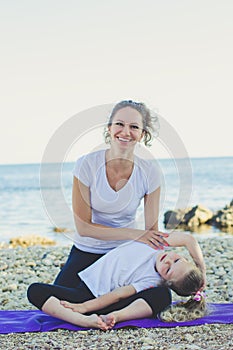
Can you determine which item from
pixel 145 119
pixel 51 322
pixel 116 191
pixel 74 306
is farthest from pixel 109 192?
pixel 51 322

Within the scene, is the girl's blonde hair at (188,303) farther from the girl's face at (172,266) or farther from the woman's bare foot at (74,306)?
the woman's bare foot at (74,306)

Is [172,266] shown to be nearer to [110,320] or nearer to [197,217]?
[110,320]

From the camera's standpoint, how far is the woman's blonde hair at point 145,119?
3.93 m

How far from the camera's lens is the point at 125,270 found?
12.2ft

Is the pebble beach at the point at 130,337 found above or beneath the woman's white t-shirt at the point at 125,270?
beneath

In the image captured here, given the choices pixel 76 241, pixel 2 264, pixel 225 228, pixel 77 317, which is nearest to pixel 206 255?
pixel 2 264

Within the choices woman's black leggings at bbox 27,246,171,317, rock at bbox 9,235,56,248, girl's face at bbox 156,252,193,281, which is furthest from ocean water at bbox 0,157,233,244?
woman's black leggings at bbox 27,246,171,317

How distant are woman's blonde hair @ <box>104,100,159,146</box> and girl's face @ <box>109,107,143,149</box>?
0.04m

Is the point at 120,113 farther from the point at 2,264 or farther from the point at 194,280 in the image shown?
the point at 2,264

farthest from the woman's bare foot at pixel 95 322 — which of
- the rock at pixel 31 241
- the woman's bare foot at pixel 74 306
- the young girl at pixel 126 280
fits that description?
the rock at pixel 31 241

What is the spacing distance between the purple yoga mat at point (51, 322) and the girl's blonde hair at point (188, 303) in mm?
45

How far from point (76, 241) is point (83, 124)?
0.76m

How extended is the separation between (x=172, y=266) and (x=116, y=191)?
0.61 m

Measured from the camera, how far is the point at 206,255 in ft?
21.3
